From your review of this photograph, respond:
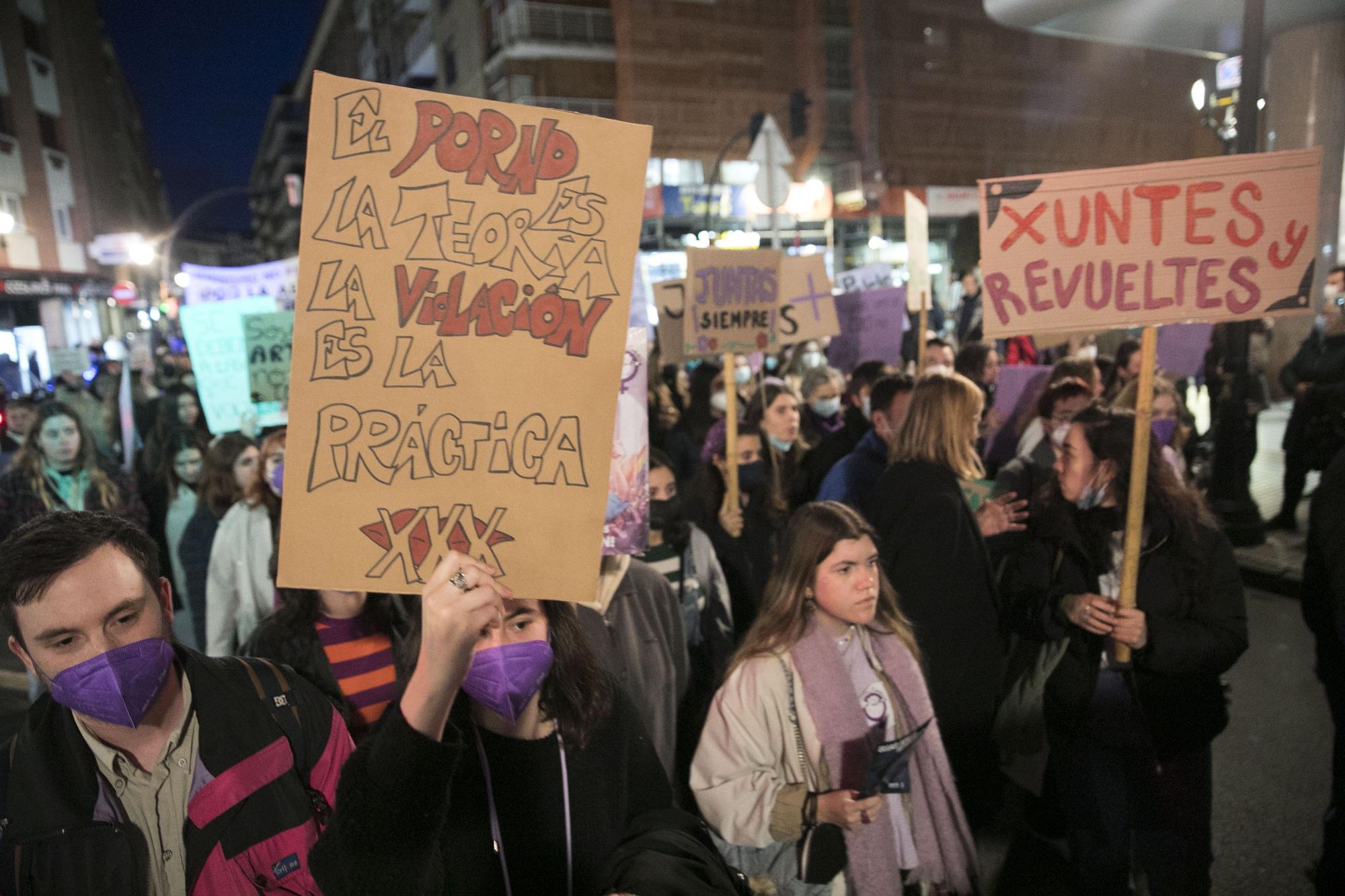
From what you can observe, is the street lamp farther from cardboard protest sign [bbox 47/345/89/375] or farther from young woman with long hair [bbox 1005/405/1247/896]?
cardboard protest sign [bbox 47/345/89/375]

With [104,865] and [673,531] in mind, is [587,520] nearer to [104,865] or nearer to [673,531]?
[104,865]

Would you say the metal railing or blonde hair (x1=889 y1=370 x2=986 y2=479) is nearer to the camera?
blonde hair (x1=889 y1=370 x2=986 y2=479)

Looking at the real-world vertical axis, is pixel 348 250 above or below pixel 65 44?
below

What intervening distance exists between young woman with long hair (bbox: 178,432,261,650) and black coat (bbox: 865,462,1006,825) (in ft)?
10.8

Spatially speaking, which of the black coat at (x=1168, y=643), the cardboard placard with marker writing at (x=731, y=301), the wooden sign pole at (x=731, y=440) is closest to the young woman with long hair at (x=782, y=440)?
the cardboard placard with marker writing at (x=731, y=301)

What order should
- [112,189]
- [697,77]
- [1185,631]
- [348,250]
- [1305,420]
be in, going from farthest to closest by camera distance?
1. [112,189]
2. [697,77]
3. [1305,420]
4. [1185,631]
5. [348,250]

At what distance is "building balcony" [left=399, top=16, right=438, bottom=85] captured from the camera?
3616 cm

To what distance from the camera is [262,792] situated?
1.61m

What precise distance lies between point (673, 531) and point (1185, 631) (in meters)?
1.96

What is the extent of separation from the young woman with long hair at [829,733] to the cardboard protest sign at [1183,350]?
5.97 m

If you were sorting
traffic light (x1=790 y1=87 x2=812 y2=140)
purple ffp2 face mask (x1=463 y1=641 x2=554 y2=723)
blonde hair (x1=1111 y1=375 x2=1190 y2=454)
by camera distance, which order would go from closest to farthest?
purple ffp2 face mask (x1=463 y1=641 x2=554 y2=723), blonde hair (x1=1111 y1=375 x2=1190 y2=454), traffic light (x1=790 y1=87 x2=812 y2=140)

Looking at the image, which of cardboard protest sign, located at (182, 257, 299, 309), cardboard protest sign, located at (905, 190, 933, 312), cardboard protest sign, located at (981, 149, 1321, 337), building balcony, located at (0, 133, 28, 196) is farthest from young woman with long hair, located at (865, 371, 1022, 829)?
building balcony, located at (0, 133, 28, 196)

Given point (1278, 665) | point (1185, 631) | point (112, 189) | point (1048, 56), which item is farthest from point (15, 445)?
point (112, 189)

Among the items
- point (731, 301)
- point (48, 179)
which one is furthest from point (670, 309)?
point (48, 179)
